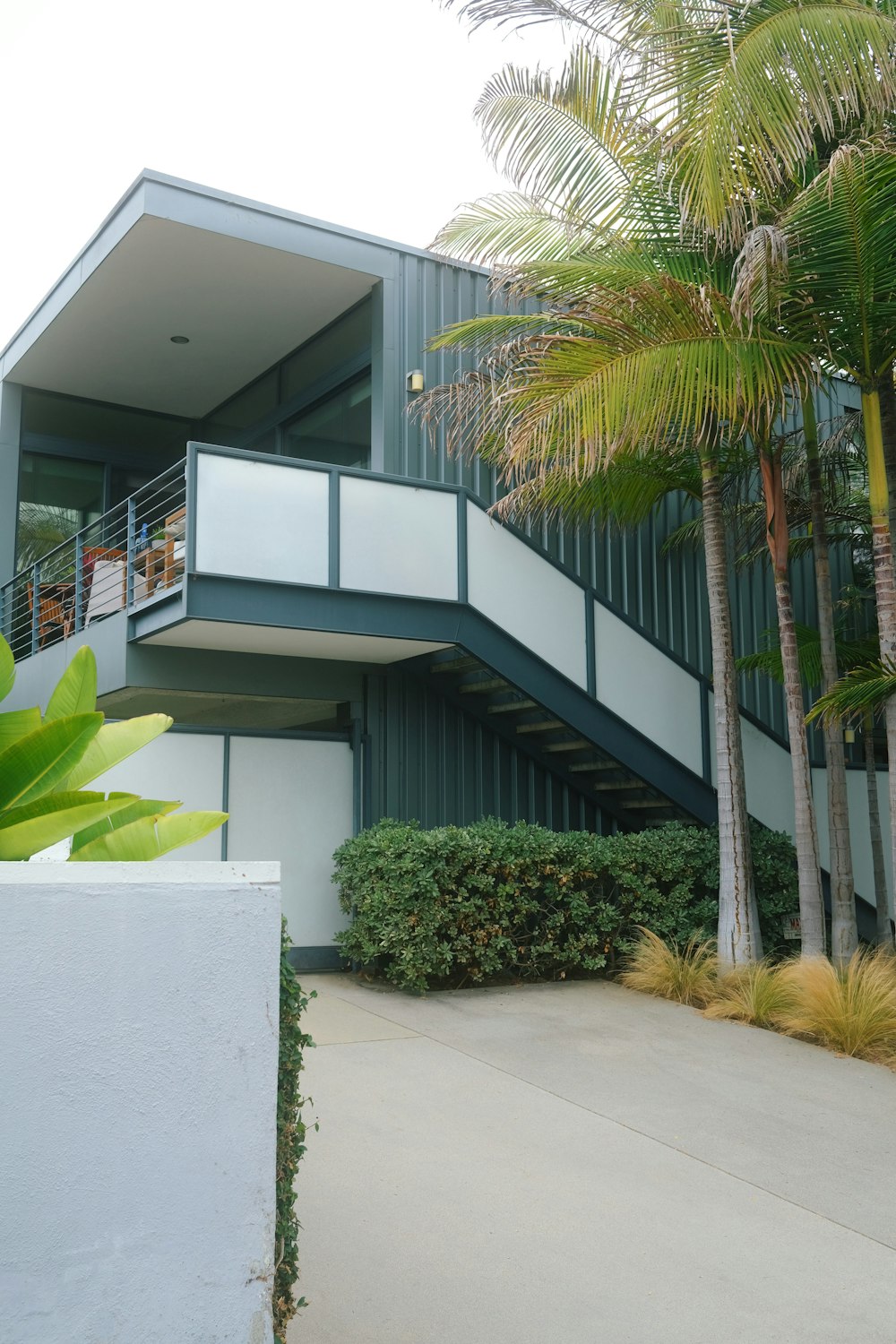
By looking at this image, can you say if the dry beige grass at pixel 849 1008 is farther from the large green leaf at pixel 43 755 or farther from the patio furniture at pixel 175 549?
the large green leaf at pixel 43 755

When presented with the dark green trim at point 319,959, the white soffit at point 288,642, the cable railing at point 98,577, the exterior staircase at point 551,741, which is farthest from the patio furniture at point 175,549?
the dark green trim at point 319,959

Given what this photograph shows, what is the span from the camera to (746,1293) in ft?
13.1

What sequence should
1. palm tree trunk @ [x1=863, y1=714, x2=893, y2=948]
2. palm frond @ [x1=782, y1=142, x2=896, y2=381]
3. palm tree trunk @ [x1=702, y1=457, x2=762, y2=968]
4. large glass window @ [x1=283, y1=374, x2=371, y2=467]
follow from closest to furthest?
palm frond @ [x1=782, y1=142, x2=896, y2=381]
palm tree trunk @ [x1=702, y1=457, x2=762, y2=968]
palm tree trunk @ [x1=863, y1=714, x2=893, y2=948]
large glass window @ [x1=283, y1=374, x2=371, y2=467]

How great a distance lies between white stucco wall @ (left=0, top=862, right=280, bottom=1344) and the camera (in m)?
2.31

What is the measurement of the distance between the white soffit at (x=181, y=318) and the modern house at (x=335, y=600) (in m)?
0.04

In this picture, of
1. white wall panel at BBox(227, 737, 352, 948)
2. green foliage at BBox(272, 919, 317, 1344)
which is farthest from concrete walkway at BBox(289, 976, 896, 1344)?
white wall panel at BBox(227, 737, 352, 948)

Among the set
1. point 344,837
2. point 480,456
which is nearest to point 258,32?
point 480,456

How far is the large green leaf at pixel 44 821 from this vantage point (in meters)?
2.55

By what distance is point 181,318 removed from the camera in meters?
12.7

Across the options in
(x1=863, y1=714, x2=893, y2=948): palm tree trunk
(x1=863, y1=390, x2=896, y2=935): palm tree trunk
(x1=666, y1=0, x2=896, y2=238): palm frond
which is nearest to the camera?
(x1=666, y1=0, x2=896, y2=238): palm frond

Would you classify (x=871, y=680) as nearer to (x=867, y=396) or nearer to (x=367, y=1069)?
(x=867, y=396)

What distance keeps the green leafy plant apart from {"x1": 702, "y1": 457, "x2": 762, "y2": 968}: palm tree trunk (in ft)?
22.5

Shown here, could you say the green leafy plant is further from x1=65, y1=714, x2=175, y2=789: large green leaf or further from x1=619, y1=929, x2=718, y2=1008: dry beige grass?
A: x1=619, y1=929, x2=718, y2=1008: dry beige grass

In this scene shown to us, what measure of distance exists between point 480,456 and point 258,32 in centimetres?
1186
